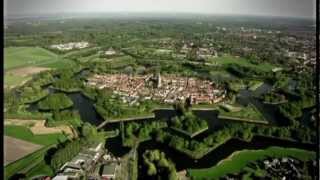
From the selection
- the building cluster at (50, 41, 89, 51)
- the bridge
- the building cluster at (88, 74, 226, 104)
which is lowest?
the bridge

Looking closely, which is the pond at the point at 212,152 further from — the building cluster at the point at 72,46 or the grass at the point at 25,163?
the building cluster at the point at 72,46

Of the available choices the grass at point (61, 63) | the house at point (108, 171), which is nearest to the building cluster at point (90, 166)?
the house at point (108, 171)

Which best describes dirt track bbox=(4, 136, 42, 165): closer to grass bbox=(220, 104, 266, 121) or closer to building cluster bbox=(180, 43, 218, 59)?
building cluster bbox=(180, 43, 218, 59)

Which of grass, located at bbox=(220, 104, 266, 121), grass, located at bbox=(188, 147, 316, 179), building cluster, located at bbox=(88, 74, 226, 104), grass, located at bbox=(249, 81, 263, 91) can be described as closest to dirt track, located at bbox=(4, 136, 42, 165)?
building cluster, located at bbox=(88, 74, 226, 104)

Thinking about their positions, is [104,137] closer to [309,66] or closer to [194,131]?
[194,131]

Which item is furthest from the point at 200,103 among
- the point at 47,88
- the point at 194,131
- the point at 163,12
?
the point at 47,88
